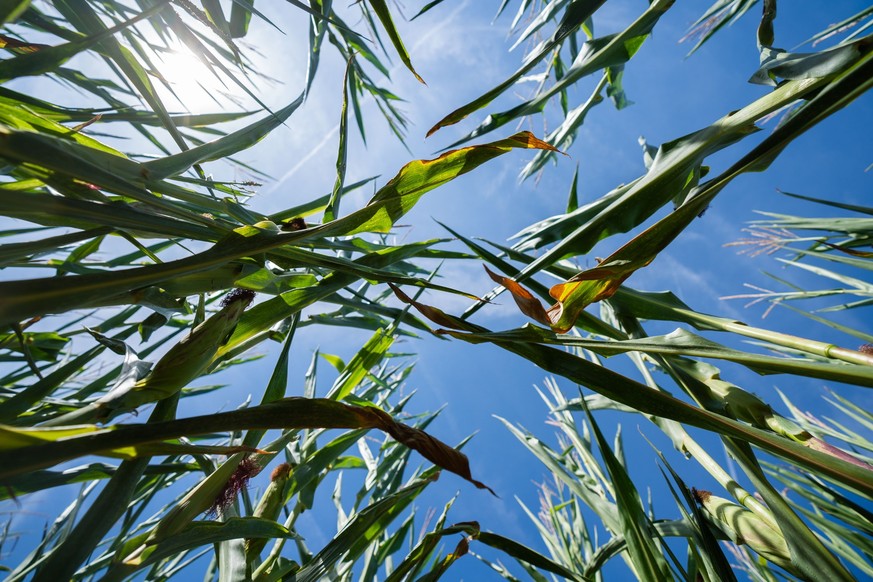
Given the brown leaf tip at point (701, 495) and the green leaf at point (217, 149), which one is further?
the brown leaf tip at point (701, 495)

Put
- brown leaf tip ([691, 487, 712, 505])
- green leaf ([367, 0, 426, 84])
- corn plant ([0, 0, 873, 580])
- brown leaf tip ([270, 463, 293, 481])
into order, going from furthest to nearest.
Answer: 1. brown leaf tip ([270, 463, 293, 481])
2. brown leaf tip ([691, 487, 712, 505])
3. green leaf ([367, 0, 426, 84])
4. corn plant ([0, 0, 873, 580])

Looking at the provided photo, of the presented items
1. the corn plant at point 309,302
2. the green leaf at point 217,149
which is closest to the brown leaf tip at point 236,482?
the corn plant at point 309,302

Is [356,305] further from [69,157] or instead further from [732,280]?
[732,280]

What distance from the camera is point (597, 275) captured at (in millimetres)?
273

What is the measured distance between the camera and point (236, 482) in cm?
47

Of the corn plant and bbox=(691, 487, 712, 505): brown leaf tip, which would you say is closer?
the corn plant

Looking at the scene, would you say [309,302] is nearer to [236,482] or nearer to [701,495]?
[236,482]

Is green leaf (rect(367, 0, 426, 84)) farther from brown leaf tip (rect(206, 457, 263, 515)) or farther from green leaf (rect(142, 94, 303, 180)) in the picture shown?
brown leaf tip (rect(206, 457, 263, 515))

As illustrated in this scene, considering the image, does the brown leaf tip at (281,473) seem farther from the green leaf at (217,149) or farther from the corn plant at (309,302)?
the green leaf at (217,149)

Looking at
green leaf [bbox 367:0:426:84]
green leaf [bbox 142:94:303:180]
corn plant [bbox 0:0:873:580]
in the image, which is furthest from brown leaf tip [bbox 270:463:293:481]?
green leaf [bbox 367:0:426:84]

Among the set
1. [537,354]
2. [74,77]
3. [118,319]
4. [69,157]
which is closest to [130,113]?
[74,77]

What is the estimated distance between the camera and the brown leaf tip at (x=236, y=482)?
1.47 ft

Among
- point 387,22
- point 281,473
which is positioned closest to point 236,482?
point 281,473

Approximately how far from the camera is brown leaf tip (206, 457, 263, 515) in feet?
1.47
